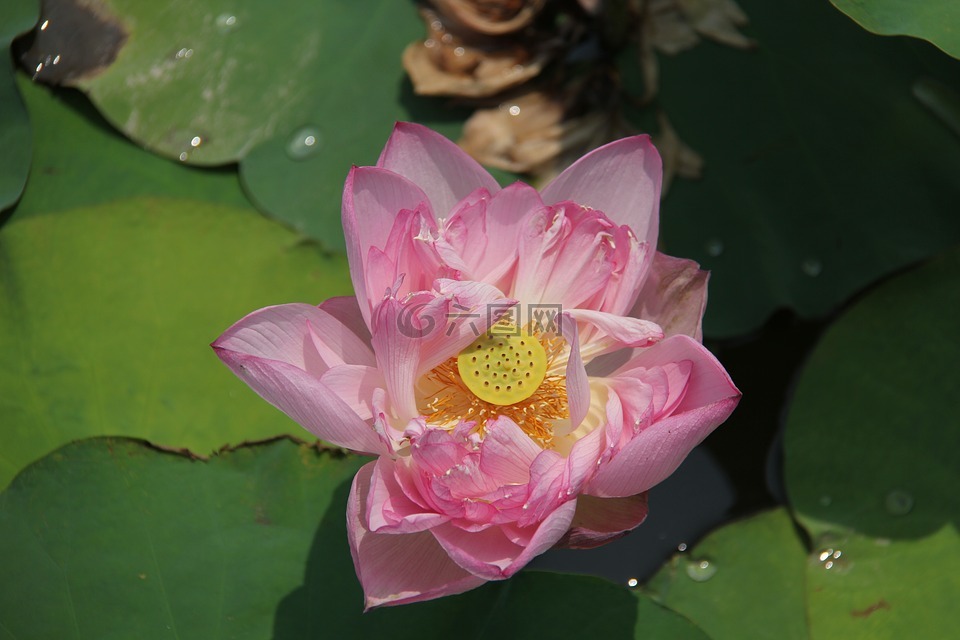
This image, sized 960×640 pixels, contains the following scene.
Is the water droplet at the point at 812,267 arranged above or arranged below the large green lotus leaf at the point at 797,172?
below

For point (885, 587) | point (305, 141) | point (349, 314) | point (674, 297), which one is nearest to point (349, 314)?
point (349, 314)

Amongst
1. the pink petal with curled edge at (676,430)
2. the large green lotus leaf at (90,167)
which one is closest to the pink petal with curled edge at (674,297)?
the pink petal with curled edge at (676,430)

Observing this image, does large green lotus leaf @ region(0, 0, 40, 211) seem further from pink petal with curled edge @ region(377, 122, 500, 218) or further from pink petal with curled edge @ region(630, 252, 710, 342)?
pink petal with curled edge @ region(630, 252, 710, 342)

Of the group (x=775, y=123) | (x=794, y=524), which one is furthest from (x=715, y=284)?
(x=794, y=524)

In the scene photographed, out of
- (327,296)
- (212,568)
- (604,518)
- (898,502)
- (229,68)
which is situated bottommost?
(898,502)

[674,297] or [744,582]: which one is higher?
[674,297]

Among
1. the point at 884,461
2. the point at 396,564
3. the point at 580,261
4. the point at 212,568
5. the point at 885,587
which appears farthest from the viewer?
Result: the point at 884,461

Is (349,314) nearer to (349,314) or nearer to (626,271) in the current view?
(349,314)

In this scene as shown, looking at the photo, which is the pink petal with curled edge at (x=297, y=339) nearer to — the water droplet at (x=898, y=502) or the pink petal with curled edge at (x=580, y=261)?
the pink petal with curled edge at (x=580, y=261)
